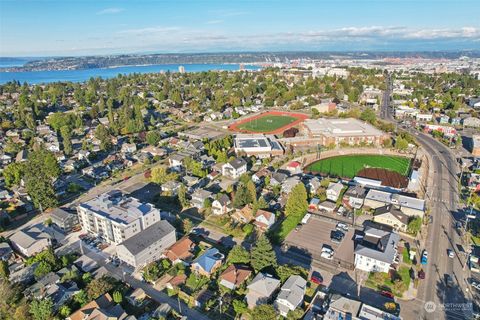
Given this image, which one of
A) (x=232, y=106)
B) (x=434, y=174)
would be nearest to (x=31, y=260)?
(x=434, y=174)

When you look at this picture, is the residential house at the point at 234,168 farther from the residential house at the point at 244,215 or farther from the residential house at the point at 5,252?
the residential house at the point at 5,252

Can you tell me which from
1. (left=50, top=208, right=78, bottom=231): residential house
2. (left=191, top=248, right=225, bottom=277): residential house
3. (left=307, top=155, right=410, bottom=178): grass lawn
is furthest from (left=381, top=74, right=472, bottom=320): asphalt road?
(left=50, top=208, right=78, bottom=231): residential house

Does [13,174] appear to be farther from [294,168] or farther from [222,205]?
[294,168]

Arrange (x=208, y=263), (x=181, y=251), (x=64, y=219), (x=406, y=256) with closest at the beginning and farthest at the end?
(x=208, y=263)
(x=406, y=256)
(x=181, y=251)
(x=64, y=219)

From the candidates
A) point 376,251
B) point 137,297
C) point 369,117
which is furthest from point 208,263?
point 369,117

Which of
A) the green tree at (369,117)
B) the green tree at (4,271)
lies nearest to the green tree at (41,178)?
the green tree at (4,271)

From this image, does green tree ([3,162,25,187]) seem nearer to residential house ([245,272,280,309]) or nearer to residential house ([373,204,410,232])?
residential house ([245,272,280,309])
